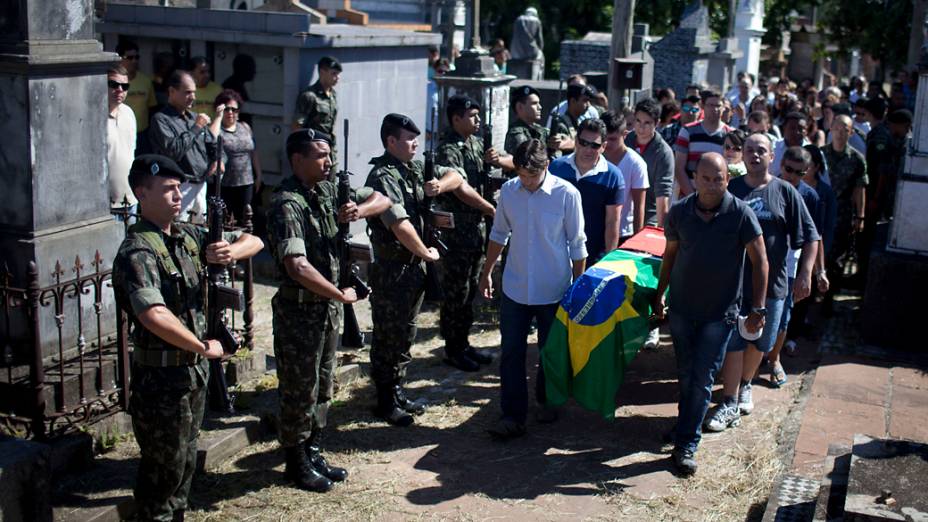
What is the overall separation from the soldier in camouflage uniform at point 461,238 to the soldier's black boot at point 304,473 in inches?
87.5

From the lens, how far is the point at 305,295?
5.13 m

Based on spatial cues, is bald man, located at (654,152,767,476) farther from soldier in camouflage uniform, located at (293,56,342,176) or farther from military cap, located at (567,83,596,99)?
soldier in camouflage uniform, located at (293,56,342,176)

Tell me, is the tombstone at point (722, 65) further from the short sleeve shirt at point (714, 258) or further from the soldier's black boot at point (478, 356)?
the short sleeve shirt at point (714, 258)

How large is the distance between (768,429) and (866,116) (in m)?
6.49

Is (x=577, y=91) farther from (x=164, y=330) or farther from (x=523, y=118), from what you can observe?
(x=164, y=330)

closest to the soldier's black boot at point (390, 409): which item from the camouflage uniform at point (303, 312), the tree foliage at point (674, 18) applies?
the camouflage uniform at point (303, 312)

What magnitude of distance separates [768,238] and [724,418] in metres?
1.20

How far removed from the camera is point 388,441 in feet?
20.1

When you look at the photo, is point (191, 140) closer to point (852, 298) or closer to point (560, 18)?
point (852, 298)

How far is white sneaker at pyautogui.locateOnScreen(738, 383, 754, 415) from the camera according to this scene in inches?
265

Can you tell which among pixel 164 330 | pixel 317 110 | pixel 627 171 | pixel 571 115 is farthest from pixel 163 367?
pixel 571 115

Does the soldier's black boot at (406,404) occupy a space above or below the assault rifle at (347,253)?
below

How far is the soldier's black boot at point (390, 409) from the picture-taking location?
20.7ft

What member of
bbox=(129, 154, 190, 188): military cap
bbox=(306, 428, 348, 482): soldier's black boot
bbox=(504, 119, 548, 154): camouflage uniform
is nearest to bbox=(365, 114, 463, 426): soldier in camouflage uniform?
bbox=(306, 428, 348, 482): soldier's black boot
